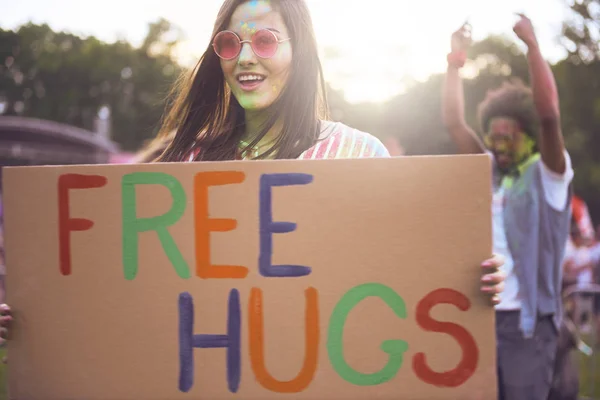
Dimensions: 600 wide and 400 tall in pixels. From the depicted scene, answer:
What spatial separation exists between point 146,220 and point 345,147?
Answer: 53 centimetres

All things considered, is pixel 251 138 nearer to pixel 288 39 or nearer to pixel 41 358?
pixel 288 39

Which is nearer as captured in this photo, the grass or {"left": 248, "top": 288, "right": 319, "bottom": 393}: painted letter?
{"left": 248, "top": 288, "right": 319, "bottom": 393}: painted letter

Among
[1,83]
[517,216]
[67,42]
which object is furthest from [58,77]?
[517,216]

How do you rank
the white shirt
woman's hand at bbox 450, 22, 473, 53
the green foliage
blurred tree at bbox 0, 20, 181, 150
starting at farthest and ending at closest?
blurred tree at bbox 0, 20, 181, 150, the green foliage, the white shirt, woman's hand at bbox 450, 22, 473, 53

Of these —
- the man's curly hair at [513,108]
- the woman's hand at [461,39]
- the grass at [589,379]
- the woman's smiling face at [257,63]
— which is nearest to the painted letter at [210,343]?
the woman's smiling face at [257,63]

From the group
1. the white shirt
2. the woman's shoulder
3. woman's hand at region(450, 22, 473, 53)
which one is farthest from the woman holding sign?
the white shirt

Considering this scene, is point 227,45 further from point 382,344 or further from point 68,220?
point 382,344

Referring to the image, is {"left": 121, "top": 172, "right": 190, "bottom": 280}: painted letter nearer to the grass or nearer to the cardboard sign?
the cardboard sign

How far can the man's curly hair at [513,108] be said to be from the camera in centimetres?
319

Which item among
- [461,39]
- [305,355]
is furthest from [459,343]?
[461,39]

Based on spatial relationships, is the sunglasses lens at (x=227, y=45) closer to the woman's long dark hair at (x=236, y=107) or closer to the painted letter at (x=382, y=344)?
the woman's long dark hair at (x=236, y=107)

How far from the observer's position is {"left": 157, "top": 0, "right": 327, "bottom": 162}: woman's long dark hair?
1.79 m

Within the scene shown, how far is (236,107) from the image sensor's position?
1.93 metres

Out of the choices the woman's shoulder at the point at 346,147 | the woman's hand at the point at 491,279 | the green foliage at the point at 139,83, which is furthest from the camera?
the green foliage at the point at 139,83
